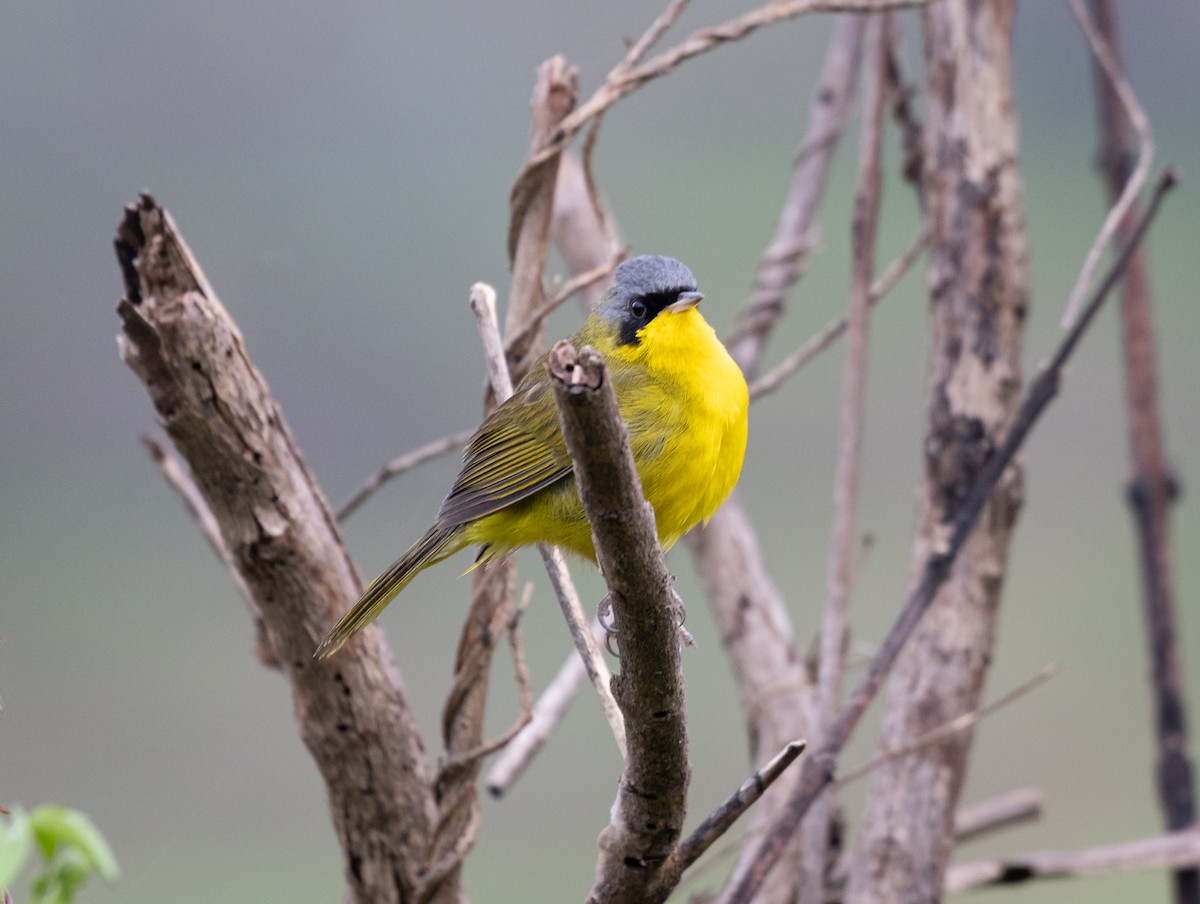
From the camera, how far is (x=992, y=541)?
2.28 meters

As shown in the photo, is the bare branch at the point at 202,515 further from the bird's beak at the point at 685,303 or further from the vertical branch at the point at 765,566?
the vertical branch at the point at 765,566

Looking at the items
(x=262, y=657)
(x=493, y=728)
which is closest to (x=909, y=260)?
(x=262, y=657)

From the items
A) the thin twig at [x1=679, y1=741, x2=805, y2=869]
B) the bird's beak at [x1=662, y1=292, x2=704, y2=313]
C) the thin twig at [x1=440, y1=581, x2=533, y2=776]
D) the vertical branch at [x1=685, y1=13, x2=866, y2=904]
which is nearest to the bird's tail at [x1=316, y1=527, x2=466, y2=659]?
the thin twig at [x1=440, y1=581, x2=533, y2=776]

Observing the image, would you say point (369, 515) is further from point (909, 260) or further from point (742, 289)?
point (909, 260)

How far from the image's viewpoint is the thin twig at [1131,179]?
2.13 meters

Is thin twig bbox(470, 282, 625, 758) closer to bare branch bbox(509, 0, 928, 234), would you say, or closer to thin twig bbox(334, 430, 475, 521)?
bare branch bbox(509, 0, 928, 234)

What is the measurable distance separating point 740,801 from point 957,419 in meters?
1.28

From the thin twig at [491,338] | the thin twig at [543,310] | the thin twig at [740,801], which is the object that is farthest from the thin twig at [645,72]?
the thin twig at [740,801]

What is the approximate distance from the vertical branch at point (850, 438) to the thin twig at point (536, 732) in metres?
0.45

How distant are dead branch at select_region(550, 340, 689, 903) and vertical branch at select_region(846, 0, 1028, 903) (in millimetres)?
1060

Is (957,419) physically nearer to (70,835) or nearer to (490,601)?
(490,601)

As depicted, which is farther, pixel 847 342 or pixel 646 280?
pixel 847 342

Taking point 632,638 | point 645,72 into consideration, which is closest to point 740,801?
point 632,638

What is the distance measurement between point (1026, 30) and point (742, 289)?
84.1 inches
